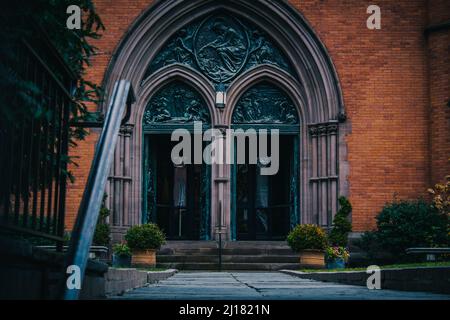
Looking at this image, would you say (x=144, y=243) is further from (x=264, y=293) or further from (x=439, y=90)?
(x=264, y=293)

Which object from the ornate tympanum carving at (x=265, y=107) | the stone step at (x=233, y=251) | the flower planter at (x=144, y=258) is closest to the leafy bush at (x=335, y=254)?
the stone step at (x=233, y=251)

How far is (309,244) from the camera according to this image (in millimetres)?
13320

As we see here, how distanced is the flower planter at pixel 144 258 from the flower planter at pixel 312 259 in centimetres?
283

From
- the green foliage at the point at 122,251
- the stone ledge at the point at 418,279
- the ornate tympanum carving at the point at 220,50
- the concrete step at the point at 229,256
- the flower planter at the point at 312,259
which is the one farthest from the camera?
the ornate tympanum carving at the point at 220,50

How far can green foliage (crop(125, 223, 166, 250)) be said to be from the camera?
1327cm

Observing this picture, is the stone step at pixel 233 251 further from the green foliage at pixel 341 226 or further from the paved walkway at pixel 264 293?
the paved walkway at pixel 264 293

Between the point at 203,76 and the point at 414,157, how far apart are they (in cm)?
512

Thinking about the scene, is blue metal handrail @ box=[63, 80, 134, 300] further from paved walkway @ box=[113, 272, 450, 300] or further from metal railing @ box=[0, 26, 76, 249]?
paved walkway @ box=[113, 272, 450, 300]

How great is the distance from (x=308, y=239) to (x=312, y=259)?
470mm

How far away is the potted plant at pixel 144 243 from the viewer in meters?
13.3

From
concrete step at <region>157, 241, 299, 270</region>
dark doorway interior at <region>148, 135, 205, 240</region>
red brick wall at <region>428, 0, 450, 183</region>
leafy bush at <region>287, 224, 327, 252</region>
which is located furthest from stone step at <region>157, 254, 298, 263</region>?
red brick wall at <region>428, 0, 450, 183</region>

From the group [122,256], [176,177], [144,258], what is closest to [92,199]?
[144,258]

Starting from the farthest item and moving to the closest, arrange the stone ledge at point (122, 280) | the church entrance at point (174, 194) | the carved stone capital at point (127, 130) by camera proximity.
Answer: the church entrance at point (174, 194) → the carved stone capital at point (127, 130) → the stone ledge at point (122, 280)

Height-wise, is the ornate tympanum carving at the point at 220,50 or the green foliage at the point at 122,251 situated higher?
the ornate tympanum carving at the point at 220,50
